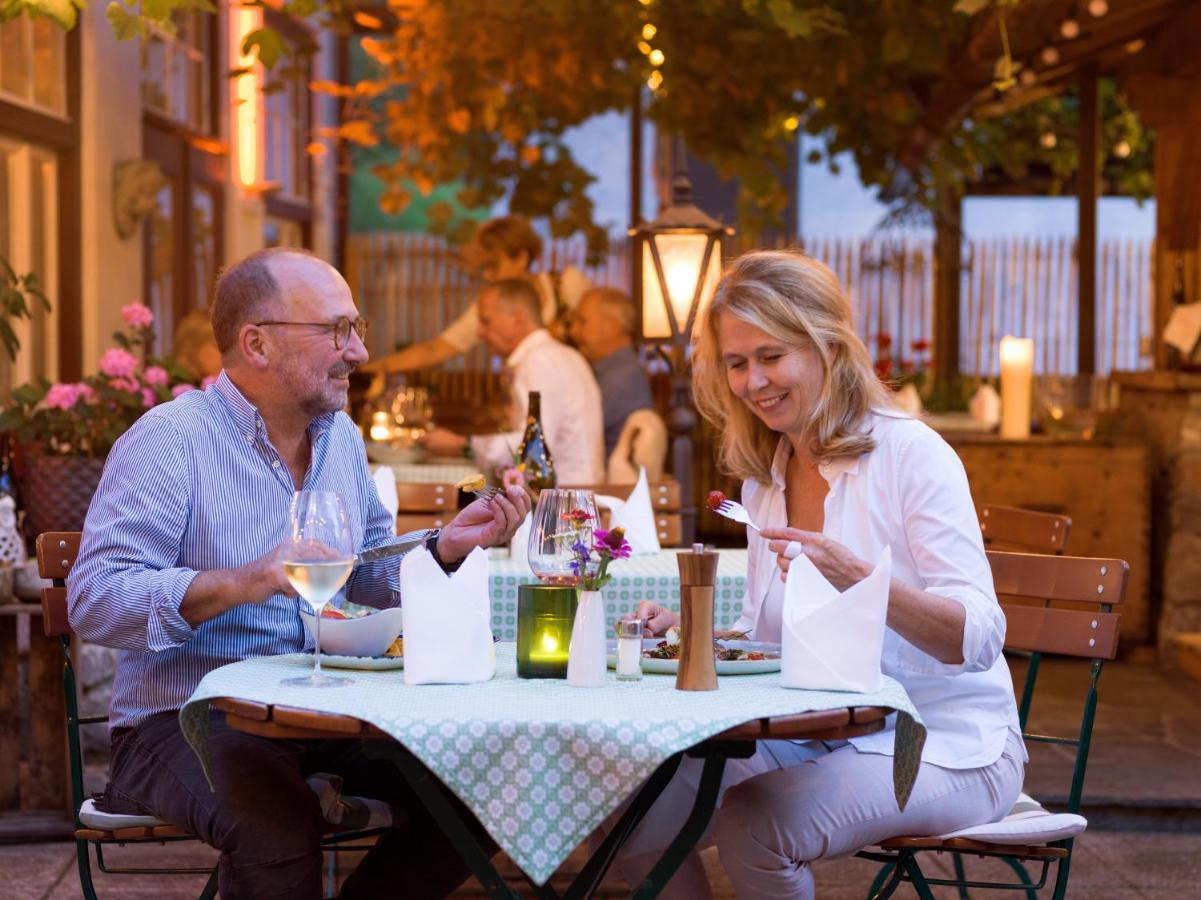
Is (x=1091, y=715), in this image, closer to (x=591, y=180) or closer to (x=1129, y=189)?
(x=591, y=180)

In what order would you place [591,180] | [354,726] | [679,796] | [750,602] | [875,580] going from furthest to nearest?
[591,180]
[750,602]
[679,796]
[875,580]
[354,726]

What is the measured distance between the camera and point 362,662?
2.41 m

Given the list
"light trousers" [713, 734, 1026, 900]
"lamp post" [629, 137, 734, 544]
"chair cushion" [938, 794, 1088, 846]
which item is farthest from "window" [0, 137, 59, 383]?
"chair cushion" [938, 794, 1088, 846]

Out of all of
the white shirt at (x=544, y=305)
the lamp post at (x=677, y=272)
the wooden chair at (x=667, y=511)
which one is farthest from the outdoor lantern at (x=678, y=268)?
the white shirt at (x=544, y=305)

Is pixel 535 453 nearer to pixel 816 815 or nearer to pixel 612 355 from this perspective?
pixel 816 815

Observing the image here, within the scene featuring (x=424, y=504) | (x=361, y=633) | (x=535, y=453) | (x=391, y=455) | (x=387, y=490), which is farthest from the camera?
(x=391, y=455)

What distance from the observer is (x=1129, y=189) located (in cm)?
1275

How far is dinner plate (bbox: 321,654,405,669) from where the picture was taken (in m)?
2.41

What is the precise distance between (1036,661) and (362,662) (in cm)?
149

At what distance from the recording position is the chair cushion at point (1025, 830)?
8.55 ft

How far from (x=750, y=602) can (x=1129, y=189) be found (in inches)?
422

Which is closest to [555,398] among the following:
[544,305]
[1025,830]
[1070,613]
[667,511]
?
[667,511]

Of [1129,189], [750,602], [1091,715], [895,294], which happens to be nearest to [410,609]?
[750,602]

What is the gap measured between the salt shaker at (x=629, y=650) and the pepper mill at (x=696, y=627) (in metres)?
0.10
